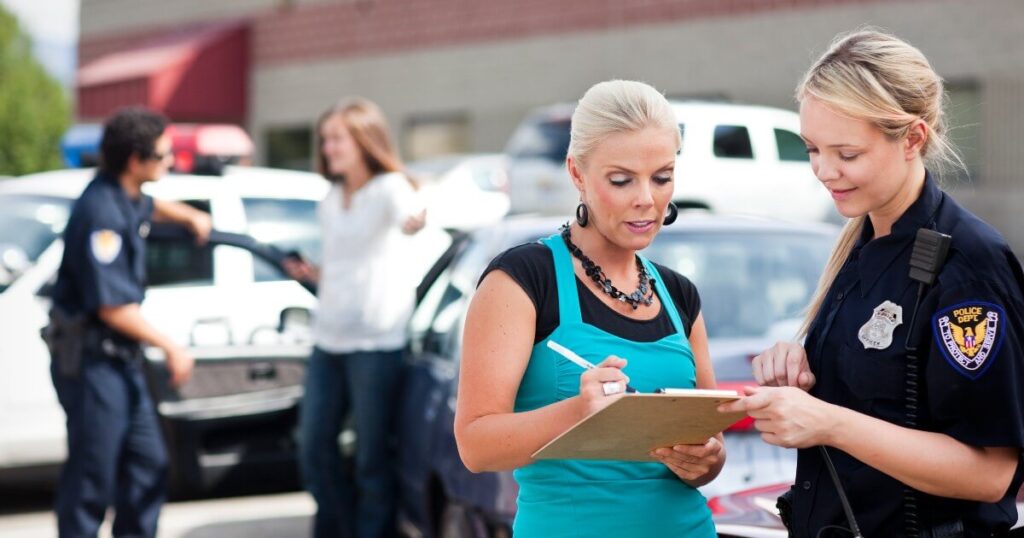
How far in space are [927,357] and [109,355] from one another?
12.2 feet

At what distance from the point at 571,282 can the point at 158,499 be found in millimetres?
3339

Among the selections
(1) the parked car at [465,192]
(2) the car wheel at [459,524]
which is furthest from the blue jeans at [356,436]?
(1) the parked car at [465,192]

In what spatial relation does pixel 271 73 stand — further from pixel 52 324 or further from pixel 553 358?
pixel 553 358

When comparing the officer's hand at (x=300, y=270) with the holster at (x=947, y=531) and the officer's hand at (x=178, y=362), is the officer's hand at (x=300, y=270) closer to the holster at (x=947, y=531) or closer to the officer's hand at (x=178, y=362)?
the officer's hand at (x=178, y=362)

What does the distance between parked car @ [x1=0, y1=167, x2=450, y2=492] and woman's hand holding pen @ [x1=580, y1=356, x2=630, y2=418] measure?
4.17 metres

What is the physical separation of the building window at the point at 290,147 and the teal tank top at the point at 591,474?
23766mm

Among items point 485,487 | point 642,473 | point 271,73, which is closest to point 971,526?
point 642,473

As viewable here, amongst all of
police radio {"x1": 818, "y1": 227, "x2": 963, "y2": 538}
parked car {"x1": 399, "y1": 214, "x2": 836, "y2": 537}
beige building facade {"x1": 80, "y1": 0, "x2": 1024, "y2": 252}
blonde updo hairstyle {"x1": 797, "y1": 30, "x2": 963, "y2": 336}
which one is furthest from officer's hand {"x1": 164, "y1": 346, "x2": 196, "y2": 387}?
beige building facade {"x1": 80, "y1": 0, "x2": 1024, "y2": 252}

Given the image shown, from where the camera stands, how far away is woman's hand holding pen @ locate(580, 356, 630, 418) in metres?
2.42

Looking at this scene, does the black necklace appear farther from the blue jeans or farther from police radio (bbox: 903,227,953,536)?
the blue jeans

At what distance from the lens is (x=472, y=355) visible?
262 cm

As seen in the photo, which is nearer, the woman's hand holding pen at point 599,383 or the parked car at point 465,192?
the woman's hand holding pen at point 599,383

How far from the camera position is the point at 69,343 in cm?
527

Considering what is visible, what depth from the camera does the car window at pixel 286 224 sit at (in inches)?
295
